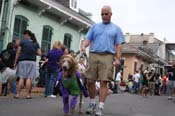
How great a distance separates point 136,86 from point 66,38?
735 centimetres

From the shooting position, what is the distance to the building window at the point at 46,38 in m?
23.2

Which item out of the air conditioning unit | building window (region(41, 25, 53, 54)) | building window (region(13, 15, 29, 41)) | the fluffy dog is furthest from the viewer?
the air conditioning unit

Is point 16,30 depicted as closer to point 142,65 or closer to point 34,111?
point 34,111

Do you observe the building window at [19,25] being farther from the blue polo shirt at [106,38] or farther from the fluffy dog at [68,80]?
A: the fluffy dog at [68,80]

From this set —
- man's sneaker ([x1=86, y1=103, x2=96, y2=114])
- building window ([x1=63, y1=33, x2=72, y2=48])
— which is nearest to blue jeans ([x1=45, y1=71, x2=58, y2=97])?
man's sneaker ([x1=86, y1=103, x2=96, y2=114])

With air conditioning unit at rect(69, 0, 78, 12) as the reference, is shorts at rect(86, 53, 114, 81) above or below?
below

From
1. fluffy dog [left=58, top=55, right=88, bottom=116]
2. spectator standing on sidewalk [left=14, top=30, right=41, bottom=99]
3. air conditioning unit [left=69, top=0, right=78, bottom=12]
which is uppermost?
air conditioning unit [left=69, top=0, right=78, bottom=12]

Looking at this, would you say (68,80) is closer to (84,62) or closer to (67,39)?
(84,62)

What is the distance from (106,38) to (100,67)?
23.3 inches

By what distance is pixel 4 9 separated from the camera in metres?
20.2

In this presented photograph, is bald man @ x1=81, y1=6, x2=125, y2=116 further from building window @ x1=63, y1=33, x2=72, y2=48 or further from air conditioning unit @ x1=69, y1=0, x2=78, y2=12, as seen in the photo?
air conditioning unit @ x1=69, y1=0, x2=78, y2=12

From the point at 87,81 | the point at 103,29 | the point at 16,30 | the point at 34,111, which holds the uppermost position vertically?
the point at 16,30

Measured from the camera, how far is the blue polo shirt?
848cm

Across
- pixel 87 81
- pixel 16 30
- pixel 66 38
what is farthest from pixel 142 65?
pixel 87 81
